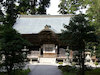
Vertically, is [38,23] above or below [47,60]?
above

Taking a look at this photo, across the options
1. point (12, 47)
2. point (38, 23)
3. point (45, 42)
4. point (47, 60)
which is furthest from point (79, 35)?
point (38, 23)

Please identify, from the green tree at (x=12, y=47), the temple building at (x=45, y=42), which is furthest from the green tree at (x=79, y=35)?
the temple building at (x=45, y=42)

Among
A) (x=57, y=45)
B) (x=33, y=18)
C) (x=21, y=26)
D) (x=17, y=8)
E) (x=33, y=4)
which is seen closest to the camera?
(x=57, y=45)

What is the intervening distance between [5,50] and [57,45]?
A: 16011 mm

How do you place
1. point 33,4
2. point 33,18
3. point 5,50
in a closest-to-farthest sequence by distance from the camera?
point 5,50, point 33,18, point 33,4

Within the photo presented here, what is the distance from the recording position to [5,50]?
350 inches

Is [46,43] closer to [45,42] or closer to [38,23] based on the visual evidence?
[45,42]

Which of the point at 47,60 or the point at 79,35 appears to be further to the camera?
the point at 47,60

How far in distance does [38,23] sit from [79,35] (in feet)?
58.5

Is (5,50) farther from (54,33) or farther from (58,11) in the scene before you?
(58,11)

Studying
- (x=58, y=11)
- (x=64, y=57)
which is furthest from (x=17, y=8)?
(x=64, y=57)

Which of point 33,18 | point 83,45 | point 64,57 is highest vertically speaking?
point 33,18

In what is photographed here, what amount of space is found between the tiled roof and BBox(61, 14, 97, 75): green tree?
14.0m

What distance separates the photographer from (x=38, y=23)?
27203 millimetres
